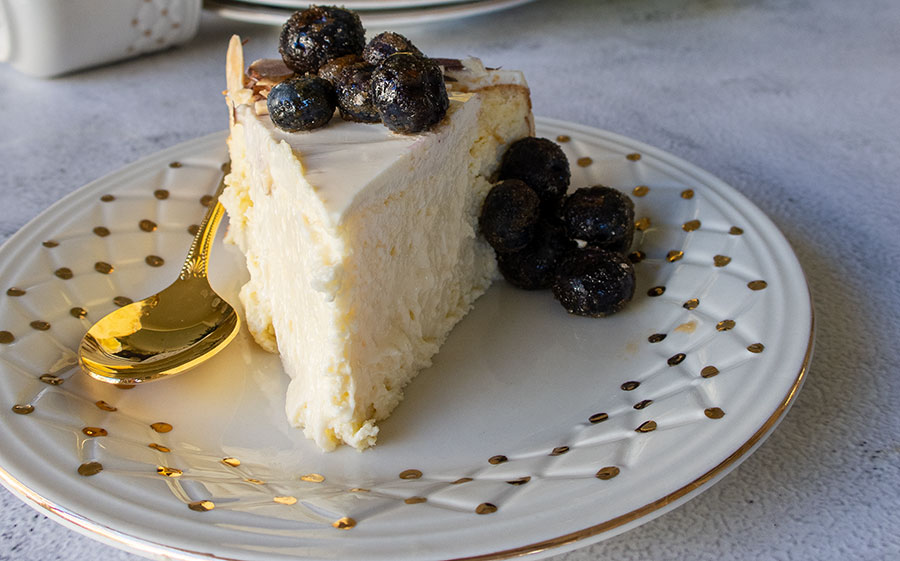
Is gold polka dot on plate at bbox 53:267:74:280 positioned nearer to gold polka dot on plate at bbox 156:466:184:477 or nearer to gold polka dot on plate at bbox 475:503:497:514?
gold polka dot on plate at bbox 156:466:184:477

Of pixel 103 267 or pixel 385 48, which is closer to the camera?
pixel 385 48

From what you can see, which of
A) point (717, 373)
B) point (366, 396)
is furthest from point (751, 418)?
point (366, 396)

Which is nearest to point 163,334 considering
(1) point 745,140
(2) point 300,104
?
(2) point 300,104

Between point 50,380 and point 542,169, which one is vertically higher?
point 542,169

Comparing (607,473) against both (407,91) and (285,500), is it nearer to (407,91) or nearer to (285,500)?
(285,500)

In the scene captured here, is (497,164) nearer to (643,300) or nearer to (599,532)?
(643,300)

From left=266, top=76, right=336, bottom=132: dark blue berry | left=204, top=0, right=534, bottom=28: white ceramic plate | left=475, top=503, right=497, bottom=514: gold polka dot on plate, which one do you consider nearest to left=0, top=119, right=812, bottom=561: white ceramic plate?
left=475, top=503, right=497, bottom=514: gold polka dot on plate
